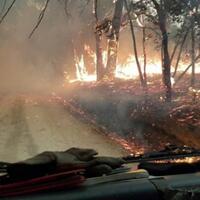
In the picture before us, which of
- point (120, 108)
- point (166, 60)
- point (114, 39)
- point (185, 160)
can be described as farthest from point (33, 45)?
point (185, 160)

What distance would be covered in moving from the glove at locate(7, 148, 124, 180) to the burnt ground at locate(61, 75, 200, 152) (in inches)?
382

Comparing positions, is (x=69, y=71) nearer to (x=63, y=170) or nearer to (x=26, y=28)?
(x=26, y=28)

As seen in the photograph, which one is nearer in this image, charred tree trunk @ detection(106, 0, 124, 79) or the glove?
the glove

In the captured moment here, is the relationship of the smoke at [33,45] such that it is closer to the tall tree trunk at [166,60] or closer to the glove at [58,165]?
the tall tree trunk at [166,60]

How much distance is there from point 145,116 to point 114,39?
→ 9.36 m

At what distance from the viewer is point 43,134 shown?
15094mm

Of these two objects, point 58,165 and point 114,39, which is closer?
point 58,165

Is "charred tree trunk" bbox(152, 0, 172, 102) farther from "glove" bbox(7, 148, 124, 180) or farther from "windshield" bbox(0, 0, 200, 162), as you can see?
"glove" bbox(7, 148, 124, 180)

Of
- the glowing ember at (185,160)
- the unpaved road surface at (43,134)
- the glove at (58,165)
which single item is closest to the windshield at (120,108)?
the unpaved road surface at (43,134)

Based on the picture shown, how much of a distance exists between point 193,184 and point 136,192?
1.18ft

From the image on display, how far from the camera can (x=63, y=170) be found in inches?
108

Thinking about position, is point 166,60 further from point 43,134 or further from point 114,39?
point 114,39

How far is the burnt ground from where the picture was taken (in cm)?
1391

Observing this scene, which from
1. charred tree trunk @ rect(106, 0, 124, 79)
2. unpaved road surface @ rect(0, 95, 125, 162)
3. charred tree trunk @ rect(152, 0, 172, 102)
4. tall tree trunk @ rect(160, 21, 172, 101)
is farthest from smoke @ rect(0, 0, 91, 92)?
charred tree trunk @ rect(152, 0, 172, 102)
